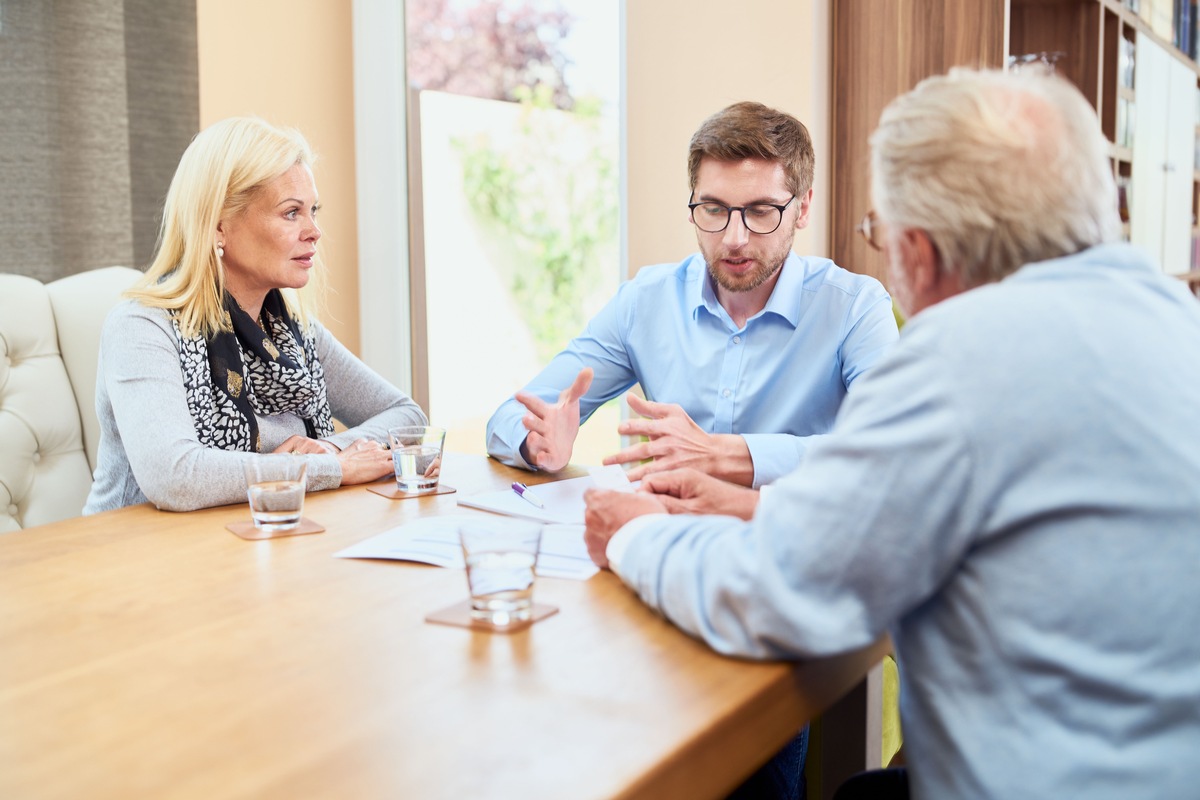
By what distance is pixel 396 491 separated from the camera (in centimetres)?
166

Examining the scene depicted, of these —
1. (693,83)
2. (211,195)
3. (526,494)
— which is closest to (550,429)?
(526,494)

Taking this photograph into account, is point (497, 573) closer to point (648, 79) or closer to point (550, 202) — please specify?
point (648, 79)

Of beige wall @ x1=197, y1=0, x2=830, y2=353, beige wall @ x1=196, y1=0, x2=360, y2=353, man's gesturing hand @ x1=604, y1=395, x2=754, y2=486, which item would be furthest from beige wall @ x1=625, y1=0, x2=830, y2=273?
man's gesturing hand @ x1=604, y1=395, x2=754, y2=486

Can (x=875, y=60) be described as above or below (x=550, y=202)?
above

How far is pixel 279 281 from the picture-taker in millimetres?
1999

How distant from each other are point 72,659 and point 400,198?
9.01 feet

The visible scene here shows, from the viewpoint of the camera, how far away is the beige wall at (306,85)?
9.97ft

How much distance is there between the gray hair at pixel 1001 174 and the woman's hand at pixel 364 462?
3.41ft

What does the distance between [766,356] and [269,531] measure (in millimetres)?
1017

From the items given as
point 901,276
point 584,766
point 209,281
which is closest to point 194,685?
point 584,766

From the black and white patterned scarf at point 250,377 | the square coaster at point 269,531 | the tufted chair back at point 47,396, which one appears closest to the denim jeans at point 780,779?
the square coaster at point 269,531

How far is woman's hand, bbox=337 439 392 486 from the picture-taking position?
1707 millimetres

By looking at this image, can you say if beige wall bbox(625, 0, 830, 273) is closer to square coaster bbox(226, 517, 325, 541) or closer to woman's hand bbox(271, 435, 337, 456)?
woman's hand bbox(271, 435, 337, 456)

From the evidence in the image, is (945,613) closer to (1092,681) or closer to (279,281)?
(1092,681)
